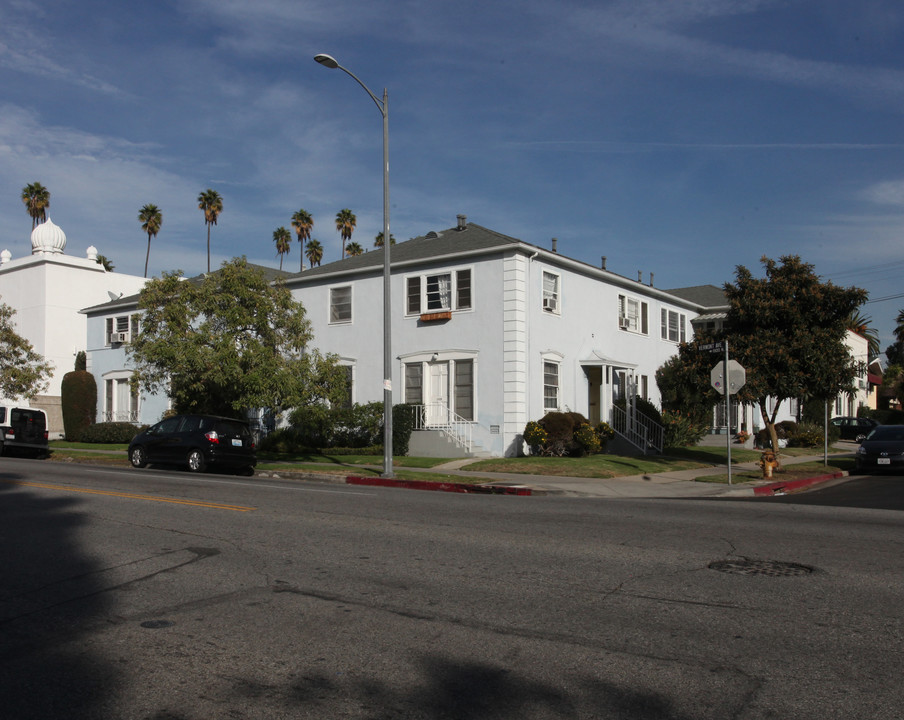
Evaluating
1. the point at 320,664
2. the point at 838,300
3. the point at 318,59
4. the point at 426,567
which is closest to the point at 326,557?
the point at 426,567

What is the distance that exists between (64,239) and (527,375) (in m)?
33.8

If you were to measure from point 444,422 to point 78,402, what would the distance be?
20502mm

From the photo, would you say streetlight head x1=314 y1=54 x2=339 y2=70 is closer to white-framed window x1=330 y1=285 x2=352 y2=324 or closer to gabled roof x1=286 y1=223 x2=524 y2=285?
gabled roof x1=286 y1=223 x2=524 y2=285

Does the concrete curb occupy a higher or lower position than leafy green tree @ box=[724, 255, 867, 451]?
lower

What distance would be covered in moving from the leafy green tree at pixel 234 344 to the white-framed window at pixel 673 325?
14.8 m

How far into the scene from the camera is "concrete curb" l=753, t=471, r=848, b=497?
1812 centimetres

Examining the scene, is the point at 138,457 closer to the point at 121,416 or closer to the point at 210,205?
the point at 121,416

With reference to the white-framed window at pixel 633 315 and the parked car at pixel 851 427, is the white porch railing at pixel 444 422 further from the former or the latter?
the parked car at pixel 851 427

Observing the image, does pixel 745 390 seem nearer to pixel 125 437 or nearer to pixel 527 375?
pixel 527 375

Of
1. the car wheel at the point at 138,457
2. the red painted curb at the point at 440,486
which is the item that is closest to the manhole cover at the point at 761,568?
the red painted curb at the point at 440,486

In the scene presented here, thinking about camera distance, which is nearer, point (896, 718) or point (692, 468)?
point (896, 718)

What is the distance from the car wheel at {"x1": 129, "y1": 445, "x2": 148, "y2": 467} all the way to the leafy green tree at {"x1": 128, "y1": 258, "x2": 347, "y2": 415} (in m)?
2.76

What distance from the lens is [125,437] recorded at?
3591cm

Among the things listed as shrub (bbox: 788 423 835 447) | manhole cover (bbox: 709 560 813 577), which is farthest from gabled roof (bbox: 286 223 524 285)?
manhole cover (bbox: 709 560 813 577)
